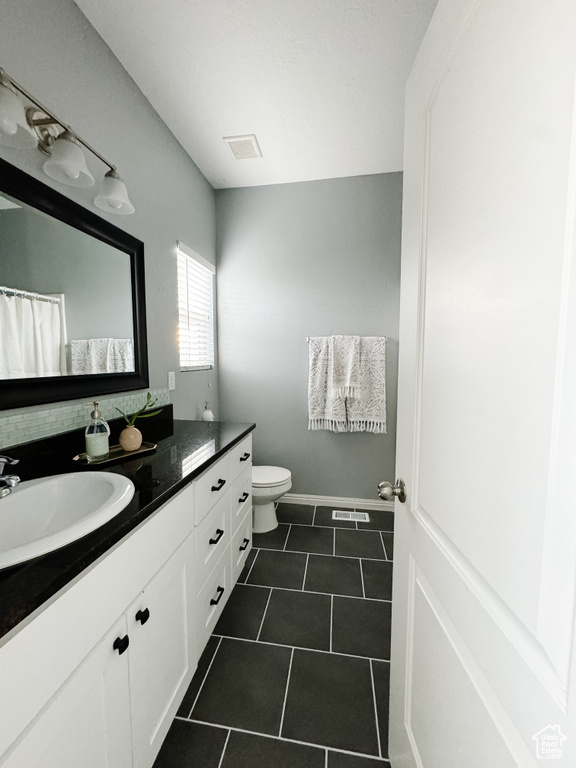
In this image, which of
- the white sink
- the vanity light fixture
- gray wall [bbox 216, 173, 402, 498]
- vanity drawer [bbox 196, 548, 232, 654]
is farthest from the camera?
gray wall [bbox 216, 173, 402, 498]

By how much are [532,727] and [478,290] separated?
23.2 inches

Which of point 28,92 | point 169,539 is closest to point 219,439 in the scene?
point 169,539

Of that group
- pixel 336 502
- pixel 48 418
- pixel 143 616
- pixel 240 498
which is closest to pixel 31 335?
pixel 48 418

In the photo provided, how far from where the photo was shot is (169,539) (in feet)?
3.20

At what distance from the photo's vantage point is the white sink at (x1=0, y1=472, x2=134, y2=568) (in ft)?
2.33

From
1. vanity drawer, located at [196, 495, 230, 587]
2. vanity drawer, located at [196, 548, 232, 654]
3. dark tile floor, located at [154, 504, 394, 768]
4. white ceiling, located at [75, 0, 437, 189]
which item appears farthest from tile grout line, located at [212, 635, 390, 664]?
white ceiling, located at [75, 0, 437, 189]

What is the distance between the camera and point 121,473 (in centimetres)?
106

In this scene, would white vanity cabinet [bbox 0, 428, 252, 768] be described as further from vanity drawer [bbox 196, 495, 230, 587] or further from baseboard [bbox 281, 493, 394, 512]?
baseboard [bbox 281, 493, 394, 512]

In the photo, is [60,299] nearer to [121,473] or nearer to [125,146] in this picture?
[121,473]

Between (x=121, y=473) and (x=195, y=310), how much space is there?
59.5 inches

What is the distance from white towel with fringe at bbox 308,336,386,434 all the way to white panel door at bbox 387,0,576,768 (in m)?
1.66

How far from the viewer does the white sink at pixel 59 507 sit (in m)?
0.71

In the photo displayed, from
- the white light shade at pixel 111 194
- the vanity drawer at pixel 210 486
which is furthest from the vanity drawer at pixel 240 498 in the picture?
the white light shade at pixel 111 194

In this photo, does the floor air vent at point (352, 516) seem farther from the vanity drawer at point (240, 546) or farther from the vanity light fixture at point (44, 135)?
the vanity light fixture at point (44, 135)
